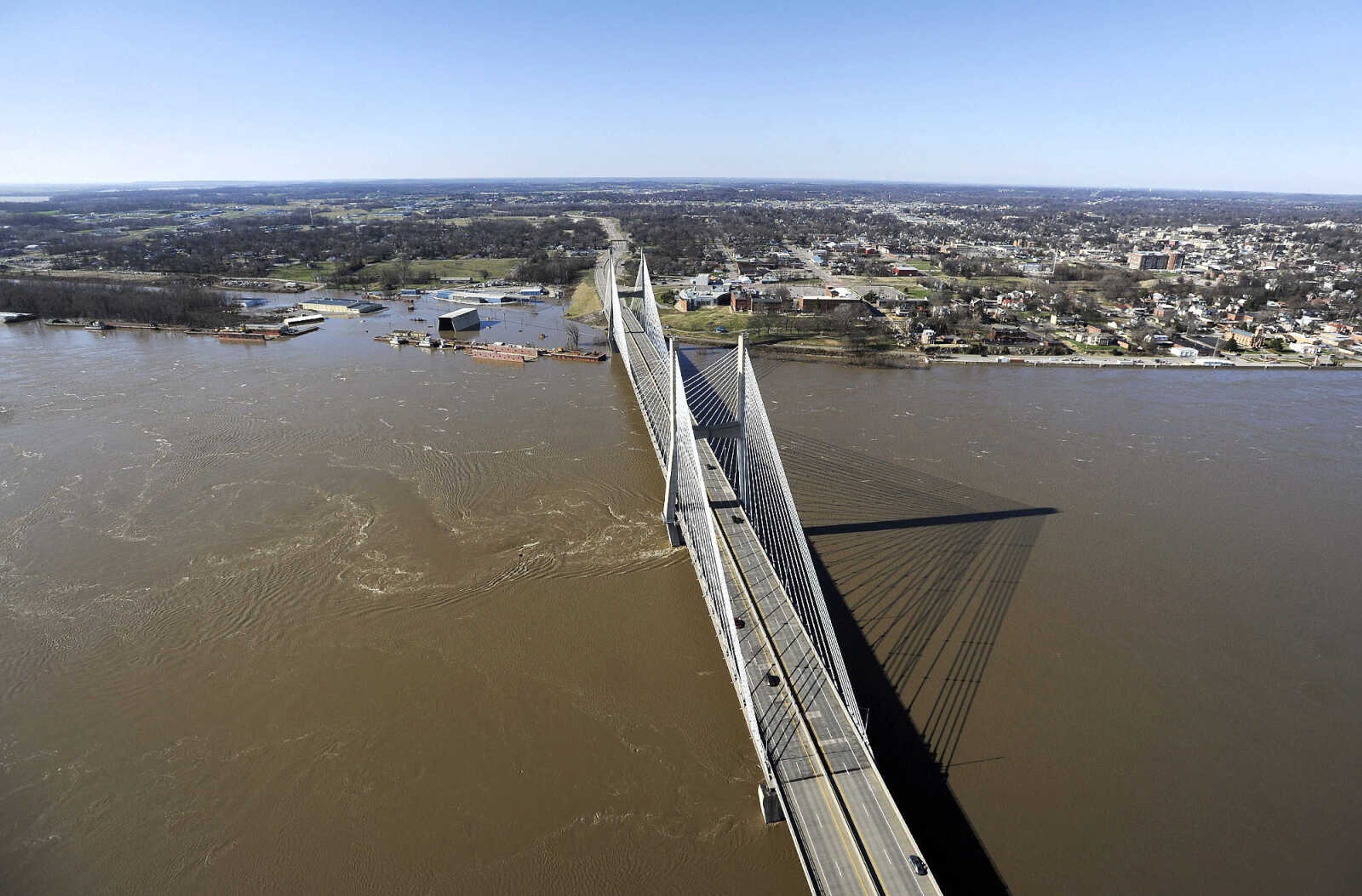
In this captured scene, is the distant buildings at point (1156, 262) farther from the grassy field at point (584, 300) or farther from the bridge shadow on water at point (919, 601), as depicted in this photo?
the bridge shadow on water at point (919, 601)

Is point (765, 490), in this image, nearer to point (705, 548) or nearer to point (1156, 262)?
point (705, 548)

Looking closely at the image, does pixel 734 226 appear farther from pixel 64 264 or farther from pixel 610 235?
pixel 64 264

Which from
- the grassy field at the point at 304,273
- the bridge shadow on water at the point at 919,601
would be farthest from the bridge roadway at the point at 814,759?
the grassy field at the point at 304,273

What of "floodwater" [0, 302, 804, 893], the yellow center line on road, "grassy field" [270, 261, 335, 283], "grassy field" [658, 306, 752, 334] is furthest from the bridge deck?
"grassy field" [270, 261, 335, 283]

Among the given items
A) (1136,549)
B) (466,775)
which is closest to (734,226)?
(1136,549)

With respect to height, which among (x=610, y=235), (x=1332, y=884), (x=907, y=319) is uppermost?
(x=610, y=235)
